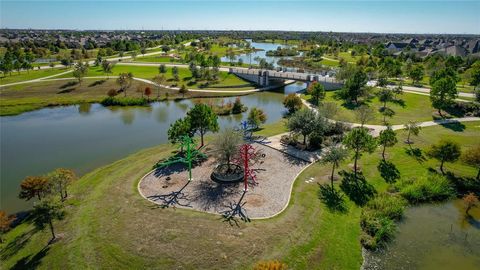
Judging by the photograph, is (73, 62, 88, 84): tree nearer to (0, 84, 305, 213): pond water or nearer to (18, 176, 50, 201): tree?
(0, 84, 305, 213): pond water

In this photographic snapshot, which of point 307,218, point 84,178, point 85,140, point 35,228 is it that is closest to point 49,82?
point 85,140

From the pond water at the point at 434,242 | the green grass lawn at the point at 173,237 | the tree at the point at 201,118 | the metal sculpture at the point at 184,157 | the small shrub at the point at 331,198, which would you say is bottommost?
the pond water at the point at 434,242

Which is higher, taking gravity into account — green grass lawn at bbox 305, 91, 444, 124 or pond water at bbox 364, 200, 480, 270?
green grass lawn at bbox 305, 91, 444, 124

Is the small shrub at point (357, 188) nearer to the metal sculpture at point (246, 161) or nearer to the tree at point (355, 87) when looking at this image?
the metal sculpture at point (246, 161)

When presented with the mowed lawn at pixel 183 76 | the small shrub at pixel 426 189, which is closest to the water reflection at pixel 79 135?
the mowed lawn at pixel 183 76

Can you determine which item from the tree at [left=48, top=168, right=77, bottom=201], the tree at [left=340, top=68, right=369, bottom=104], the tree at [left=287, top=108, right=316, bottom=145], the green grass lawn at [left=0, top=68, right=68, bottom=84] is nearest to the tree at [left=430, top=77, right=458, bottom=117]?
the tree at [left=340, top=68, right=369, bottom=104]

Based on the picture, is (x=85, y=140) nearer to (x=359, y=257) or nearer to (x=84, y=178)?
(x=84, y=178)
